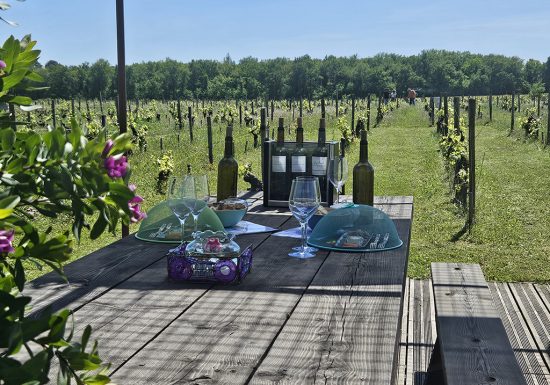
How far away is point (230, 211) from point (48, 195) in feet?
6.92

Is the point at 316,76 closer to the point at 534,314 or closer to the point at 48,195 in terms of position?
the point at 534,314

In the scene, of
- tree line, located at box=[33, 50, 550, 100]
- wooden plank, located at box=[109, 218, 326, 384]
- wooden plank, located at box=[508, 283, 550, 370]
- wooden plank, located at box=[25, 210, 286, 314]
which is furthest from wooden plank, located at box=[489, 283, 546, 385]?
tree line, located at box=[33, 50, 550, 100]

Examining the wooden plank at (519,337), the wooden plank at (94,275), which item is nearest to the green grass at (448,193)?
Result: the wooden plank at (519,337)

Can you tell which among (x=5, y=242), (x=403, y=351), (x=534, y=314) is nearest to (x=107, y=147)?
(x=5, y=242)

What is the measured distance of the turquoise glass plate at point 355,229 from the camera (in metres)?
2.51

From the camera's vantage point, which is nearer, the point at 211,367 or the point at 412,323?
the point at 211,367

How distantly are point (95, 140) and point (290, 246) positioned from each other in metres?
1.80

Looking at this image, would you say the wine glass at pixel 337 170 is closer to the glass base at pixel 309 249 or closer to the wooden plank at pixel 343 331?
the glass base at pixel 309 249

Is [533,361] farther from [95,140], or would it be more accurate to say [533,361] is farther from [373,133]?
[373,133]

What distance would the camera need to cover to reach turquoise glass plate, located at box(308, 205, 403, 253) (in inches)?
98.8

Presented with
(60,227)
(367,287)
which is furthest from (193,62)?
(367,287)

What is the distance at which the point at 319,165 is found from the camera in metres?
3.31

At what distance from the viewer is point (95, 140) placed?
2.52 feet

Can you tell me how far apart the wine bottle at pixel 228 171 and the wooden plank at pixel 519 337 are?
60.5 inches
